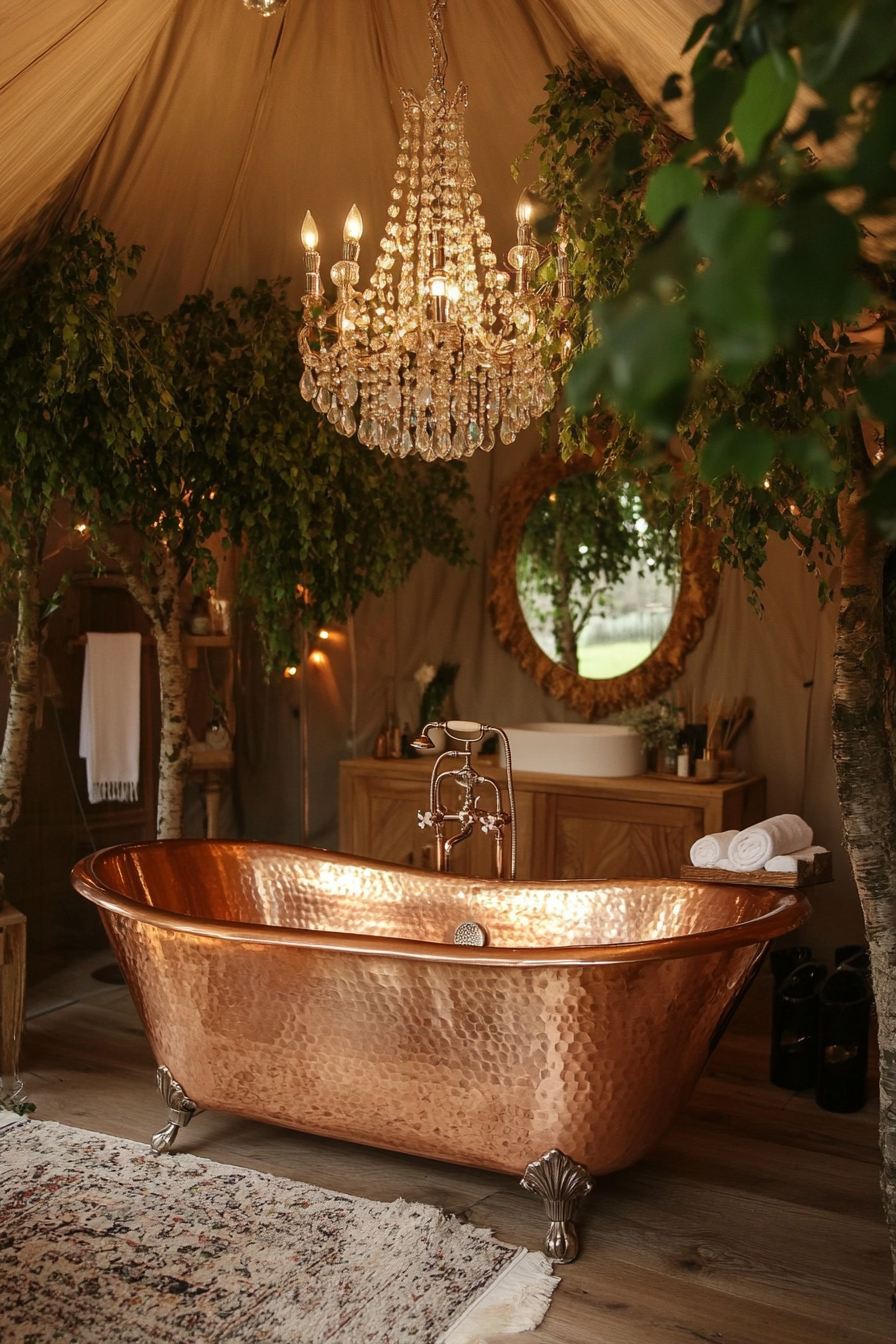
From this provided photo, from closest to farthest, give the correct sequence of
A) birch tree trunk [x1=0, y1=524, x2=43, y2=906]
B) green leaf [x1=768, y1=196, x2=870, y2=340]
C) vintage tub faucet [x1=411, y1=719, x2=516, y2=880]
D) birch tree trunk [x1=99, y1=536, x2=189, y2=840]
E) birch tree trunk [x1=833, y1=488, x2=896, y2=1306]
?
green leaf [x1=768, y1=196, x2=870, y2=340]
birch tree trunk [x1=833, y1=488, x2=896, y2=1306]
vintage tub faucet [x1=411, y1=719, x2=516, y2=880]
birch tree trunk [x1=0, y1=524, x2=43, y2=906]
birch tree trunk [x1=99, y1=536, x2=189, y2=840]

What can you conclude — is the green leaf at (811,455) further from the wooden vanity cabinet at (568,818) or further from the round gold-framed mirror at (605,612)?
the round gold-framed mirror at (605,612)

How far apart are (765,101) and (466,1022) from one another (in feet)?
7.26

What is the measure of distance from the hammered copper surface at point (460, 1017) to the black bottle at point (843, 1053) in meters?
0.63

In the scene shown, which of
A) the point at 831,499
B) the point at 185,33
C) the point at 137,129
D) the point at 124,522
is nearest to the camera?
the point at 831,499

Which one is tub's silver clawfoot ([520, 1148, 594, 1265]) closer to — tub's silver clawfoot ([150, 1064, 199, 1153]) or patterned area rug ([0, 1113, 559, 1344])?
patterned area rug ([0, 1113, 559, 1344])

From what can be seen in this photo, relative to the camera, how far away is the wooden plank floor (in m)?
2.24

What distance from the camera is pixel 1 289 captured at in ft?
10.9

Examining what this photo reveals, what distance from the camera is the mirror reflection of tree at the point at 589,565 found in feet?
15.3

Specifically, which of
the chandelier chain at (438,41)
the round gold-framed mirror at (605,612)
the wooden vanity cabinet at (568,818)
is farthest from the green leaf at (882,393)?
the round gold-framed mirror at (605,612)

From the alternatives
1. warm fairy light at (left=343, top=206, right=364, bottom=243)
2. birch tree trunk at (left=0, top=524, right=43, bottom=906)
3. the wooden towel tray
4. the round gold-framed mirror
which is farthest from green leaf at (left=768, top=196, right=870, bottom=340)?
the round gold-framed mirror

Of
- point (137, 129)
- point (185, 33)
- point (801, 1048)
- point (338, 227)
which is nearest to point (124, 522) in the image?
point (338, 227)

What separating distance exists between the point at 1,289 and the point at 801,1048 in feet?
10.5

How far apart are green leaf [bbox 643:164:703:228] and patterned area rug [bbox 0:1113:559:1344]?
2.11 m

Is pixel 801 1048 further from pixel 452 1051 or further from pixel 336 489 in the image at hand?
pixel 336 489
